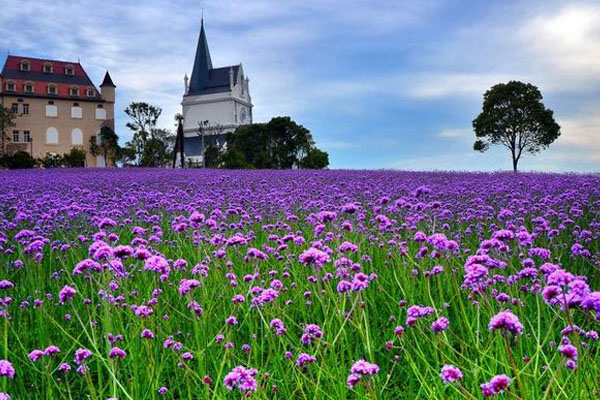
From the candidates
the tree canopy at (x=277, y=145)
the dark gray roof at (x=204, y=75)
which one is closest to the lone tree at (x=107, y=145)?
the tree canopy at (x=277, y=145)

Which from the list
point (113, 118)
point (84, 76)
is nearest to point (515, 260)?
point (113, 118)

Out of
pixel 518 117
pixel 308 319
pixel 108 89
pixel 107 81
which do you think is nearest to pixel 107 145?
pixel 108 89

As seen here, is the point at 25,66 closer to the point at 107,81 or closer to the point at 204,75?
the point at 107,81

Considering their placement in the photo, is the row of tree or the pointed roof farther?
the pointed roof

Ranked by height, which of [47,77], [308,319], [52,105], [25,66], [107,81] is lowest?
[308,319]

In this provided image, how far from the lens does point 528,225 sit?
6996 millimetres

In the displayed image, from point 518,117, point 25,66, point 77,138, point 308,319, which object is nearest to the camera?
point 308,319

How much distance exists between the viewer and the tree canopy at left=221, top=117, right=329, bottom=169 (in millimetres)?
48750

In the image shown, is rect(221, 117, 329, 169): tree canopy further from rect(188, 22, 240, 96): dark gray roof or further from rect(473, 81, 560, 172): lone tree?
rect(188, 22, 240, 96): dark gray roof

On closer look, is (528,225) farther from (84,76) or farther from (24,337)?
(84,76)

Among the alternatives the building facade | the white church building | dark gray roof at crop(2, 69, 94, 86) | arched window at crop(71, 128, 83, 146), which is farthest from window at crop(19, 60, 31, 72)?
the white church building

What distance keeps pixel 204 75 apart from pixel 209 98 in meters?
4.67

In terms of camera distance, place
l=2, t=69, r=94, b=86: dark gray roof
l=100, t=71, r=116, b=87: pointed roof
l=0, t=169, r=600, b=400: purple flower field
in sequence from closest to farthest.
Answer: l=0, t=169, r=600, b=400: purple flower field, l=2, t=69, r=94, b=86: dark gray roof, l=100, t=71, r=116, b=87: pointed roof

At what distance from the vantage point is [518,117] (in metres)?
45.0
